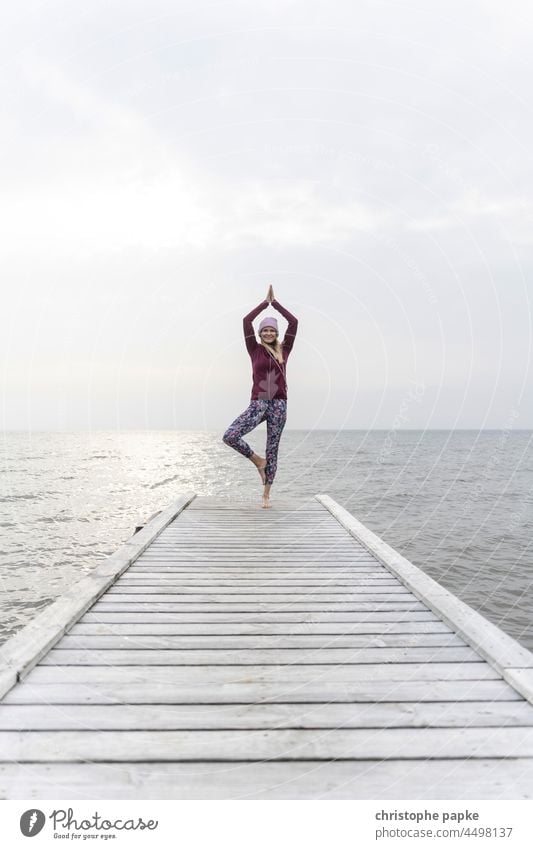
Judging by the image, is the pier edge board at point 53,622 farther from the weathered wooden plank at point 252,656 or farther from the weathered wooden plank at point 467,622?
the weathered wooden plank at point 467,622

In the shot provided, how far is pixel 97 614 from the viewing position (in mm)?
3701

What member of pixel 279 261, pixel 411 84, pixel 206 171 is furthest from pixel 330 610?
pixel 206 171

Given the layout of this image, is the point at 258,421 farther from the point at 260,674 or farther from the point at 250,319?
the point at 260,674

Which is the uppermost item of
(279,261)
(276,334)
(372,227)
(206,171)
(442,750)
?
(206,171)

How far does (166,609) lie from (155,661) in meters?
0.90

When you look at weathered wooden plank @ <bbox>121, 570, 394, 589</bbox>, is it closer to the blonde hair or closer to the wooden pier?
the wooden pier

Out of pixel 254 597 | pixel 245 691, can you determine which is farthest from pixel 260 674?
pixel 254 597

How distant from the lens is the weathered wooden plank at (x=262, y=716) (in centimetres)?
232

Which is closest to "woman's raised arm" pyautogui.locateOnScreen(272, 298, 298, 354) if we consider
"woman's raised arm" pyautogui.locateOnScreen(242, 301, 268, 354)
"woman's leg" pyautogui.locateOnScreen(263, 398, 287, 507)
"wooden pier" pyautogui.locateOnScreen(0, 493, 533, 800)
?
"woman's raised arm" pyautogui.locateOnScreen(242, 301, 268, 354)

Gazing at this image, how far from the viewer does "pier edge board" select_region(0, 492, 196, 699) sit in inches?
108

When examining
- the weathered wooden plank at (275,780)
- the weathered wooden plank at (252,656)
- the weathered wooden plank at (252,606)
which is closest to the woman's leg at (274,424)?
the weathered wooden plank at (252,606)

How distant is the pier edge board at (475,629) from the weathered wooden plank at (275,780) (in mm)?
650

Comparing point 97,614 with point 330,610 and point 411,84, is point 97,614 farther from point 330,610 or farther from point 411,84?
point 411,84

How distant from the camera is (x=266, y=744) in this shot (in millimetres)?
2197
